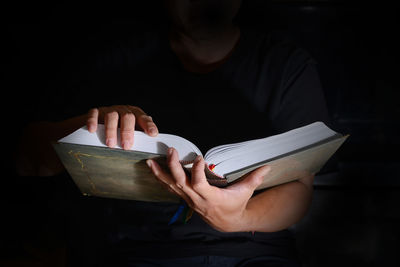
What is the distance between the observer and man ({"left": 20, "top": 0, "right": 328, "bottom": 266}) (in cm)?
72

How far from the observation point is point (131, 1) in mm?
1038

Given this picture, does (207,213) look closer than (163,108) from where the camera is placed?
Yes

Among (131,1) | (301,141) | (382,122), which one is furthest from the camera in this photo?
(382,122)

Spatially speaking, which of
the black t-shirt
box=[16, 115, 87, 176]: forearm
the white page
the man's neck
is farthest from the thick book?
the man's neck

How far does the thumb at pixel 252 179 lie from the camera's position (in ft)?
1.63

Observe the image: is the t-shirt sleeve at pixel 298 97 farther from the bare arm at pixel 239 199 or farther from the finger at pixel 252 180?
the finger at pixel 252 180

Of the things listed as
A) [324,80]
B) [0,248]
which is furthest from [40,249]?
[324,80]

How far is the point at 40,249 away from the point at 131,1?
924 millimetres

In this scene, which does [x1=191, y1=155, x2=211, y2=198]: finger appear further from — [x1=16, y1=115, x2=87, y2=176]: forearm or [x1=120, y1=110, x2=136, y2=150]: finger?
[x1=16, y1=115, x2=87, y2=176]: forearm

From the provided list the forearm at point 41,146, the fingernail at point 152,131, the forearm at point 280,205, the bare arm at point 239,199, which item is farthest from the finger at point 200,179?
the forearm at point 41,146

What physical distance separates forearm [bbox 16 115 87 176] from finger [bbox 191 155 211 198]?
0.36 metres

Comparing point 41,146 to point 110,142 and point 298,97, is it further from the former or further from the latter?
point 298,97

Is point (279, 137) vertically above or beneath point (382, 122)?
above

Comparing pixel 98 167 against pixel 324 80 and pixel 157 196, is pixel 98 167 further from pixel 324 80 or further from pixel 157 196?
pixel 324 80
